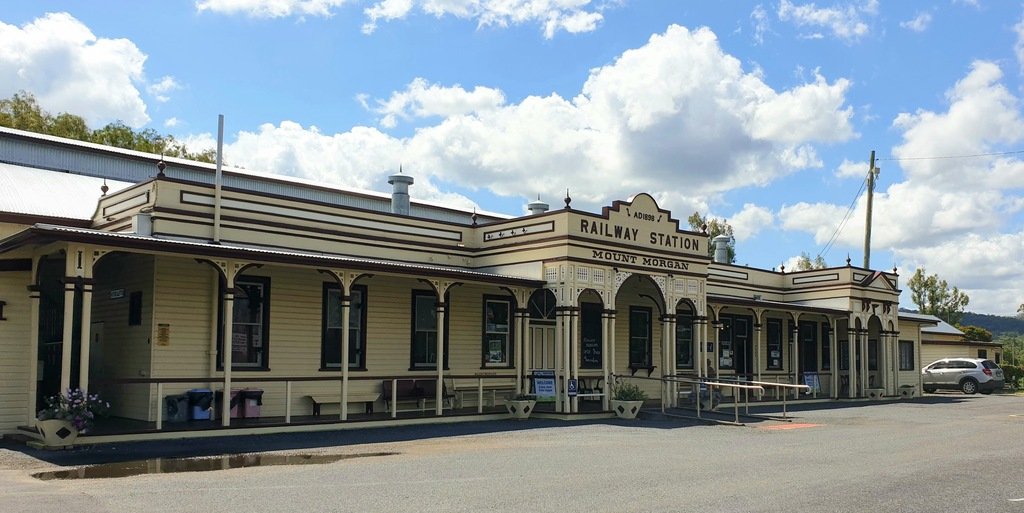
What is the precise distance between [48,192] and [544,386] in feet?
37.5

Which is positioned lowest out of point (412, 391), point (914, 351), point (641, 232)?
point (412, 391)

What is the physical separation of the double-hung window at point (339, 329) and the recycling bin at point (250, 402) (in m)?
1.73

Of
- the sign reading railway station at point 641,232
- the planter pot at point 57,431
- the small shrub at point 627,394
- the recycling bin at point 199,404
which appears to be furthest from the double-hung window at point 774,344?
the planter pot at point 57,431

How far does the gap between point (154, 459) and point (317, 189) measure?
13274 mm

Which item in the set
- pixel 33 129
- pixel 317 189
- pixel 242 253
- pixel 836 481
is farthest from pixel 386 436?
pixel 33 129

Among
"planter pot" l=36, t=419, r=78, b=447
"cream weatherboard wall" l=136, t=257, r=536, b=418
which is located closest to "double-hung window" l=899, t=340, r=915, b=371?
"cream weatherboard wall" l=136, t=257, r=536, b=418

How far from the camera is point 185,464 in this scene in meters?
12.0

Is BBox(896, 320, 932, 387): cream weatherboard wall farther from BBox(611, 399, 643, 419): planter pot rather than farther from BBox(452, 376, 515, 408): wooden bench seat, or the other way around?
BBox(452, 376, 515, 408): wooden bench seat

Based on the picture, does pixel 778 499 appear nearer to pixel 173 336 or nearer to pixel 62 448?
pixel 62 448

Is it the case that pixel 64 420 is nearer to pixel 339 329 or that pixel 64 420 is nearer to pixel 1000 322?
pixel 339 329

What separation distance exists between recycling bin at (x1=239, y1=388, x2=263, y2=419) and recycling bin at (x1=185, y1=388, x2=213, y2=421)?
28.2 inches

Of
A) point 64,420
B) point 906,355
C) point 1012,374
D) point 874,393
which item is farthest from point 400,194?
point 1012,374

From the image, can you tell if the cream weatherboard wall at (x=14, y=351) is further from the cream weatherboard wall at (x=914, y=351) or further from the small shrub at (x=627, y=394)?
the cream weatherboard wall at (x=914, y=351)

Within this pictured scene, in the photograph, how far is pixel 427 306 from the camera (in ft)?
68.0
